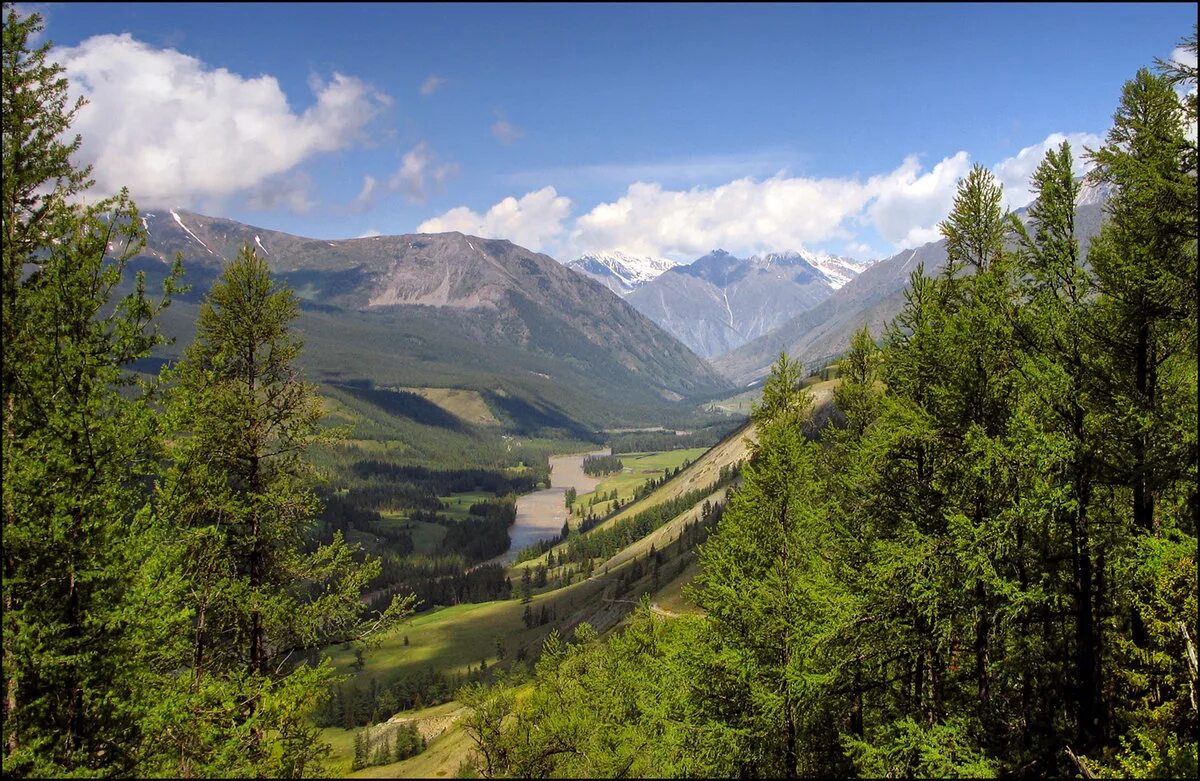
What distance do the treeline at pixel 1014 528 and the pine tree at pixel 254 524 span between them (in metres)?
11.7

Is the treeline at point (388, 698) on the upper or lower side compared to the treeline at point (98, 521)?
lower

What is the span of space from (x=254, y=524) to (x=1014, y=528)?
20.9m

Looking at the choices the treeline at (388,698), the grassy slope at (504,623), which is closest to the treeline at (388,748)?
the grassy slope at (504,623)

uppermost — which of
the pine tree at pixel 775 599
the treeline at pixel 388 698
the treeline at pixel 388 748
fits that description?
the pine tree at pixel 775 599

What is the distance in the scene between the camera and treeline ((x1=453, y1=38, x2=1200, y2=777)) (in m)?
13.9

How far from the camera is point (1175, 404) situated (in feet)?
46.5

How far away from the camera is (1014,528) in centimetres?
1530

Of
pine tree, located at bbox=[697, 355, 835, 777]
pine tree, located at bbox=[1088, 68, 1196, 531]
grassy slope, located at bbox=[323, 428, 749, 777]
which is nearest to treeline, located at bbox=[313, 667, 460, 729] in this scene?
grassy slope, located at bbox=[323, 428, 749, 777]

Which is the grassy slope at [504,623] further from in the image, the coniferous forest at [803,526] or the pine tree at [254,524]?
the pine tree at [254,524]

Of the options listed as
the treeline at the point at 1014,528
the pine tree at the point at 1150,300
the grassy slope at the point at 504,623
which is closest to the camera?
Answer: the pine tree at the point at 1150,300

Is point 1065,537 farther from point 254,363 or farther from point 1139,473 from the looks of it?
point 254,363

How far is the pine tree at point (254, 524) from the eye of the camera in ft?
50.8

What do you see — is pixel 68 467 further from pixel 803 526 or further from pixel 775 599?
pixel 803 526

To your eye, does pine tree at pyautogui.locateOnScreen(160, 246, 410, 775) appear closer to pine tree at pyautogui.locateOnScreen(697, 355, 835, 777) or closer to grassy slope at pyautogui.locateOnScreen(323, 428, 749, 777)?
pine tree at pyautogui.locateOnScreen(697, 355, 835, 777)
